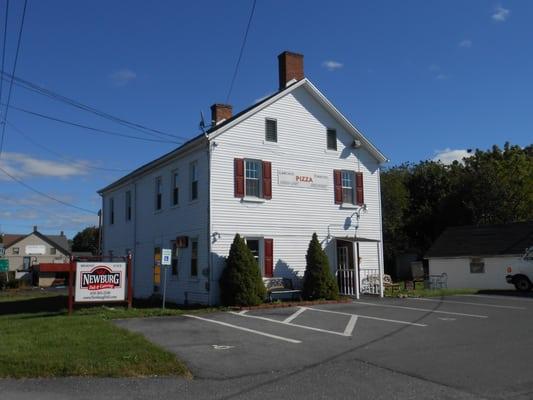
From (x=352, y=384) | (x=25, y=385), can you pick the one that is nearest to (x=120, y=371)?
(x=25, y=385)

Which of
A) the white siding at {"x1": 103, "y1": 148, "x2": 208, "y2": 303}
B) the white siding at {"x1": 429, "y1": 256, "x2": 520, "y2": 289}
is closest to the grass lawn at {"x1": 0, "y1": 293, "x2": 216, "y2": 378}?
the white siding at {"x1": 103, "y1": 148, "x2": 208, "y2": 303}

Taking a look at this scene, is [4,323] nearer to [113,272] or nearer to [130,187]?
[113,272]

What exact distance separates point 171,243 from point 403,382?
1701 cm

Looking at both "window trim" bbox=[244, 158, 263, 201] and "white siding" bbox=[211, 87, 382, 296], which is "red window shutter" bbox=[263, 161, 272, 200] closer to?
"window trim" bbox=[244, 158, 263, 201]

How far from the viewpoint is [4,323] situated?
15.9 m

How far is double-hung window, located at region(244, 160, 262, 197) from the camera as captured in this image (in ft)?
73.4

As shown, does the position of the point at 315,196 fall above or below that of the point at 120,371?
above

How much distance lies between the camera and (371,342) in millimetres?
11805

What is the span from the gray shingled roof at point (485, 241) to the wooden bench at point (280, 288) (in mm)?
15760

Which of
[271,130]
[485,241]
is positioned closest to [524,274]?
[485,241]

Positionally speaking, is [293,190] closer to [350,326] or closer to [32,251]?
[350,326]

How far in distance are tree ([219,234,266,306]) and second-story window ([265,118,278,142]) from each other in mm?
5018

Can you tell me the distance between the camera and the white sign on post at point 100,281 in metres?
18.4

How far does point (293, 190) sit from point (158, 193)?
6.62 metres
